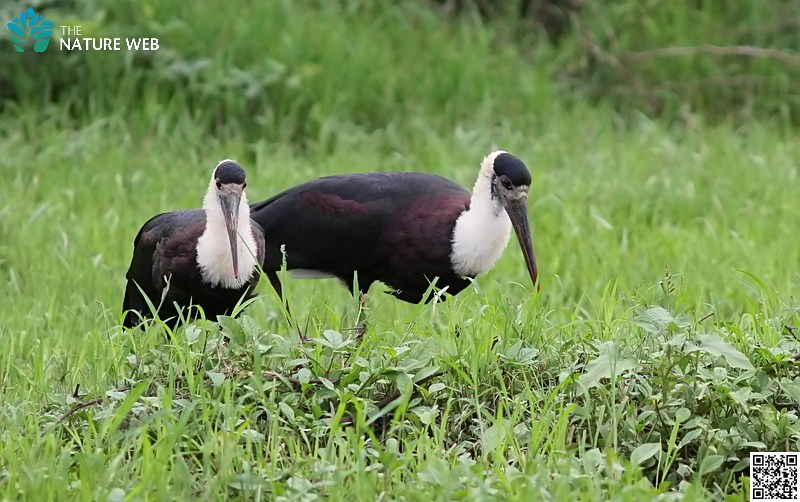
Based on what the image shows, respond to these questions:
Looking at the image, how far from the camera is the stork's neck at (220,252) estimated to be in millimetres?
4512

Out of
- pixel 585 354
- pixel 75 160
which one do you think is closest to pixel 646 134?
pixel 75 160

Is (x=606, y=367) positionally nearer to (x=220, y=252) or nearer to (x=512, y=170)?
(x=512, y=170)

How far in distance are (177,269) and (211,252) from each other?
0.18 metres

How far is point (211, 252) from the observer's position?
4.53 meters

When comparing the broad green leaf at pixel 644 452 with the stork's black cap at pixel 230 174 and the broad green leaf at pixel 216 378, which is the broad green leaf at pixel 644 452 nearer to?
the broad green leaf at pixel 216 378

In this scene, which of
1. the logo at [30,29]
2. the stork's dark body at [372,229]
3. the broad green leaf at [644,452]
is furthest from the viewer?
the logo at [30,29]

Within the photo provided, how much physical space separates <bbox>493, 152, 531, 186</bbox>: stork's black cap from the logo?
13.5ft

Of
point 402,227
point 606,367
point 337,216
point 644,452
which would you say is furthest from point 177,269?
point 644,452

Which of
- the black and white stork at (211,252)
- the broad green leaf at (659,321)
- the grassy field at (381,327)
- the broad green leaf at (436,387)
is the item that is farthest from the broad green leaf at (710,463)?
the black and white stork at (211,252)

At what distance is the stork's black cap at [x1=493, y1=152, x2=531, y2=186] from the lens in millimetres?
4785

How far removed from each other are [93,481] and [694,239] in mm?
3861

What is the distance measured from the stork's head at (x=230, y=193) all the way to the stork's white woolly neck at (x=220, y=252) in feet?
0.11

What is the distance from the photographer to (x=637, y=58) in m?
9.23

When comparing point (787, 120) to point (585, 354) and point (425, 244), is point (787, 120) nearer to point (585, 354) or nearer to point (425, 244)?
point (425, 244)
